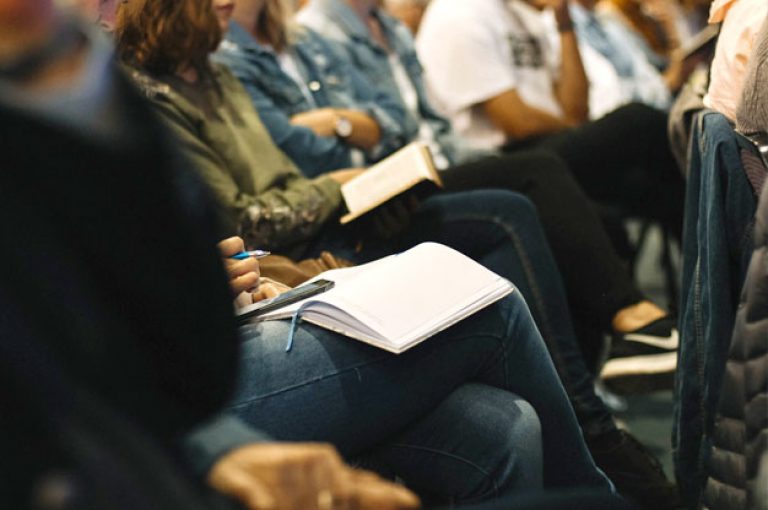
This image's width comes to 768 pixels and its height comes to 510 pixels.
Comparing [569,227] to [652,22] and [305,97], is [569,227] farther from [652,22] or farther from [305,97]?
[652,22]

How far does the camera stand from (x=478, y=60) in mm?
3180

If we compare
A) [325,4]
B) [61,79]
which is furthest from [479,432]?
[325,4]

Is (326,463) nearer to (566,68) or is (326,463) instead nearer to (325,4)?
(325,4)

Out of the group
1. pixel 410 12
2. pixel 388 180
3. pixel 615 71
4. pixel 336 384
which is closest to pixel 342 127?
pixel 388 180

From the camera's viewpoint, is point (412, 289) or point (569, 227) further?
point (569, 227)

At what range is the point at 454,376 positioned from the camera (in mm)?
1484

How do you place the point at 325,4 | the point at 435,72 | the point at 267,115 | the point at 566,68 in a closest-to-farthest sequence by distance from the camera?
the point at 267,115
the point at 325,4
the point at 435,72
the point at 566,68

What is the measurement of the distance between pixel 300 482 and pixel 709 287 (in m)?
1.05

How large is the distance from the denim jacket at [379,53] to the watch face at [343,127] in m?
0.35

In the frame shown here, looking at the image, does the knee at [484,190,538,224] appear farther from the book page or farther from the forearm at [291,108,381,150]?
the book page

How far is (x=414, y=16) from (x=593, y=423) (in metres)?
2.46

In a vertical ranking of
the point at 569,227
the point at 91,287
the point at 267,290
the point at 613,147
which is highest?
the point at 91,287

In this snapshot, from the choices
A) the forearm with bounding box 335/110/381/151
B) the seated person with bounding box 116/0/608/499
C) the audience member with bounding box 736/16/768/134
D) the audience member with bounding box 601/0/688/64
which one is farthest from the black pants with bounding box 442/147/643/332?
the audience member with bounding box 601/0/688/64

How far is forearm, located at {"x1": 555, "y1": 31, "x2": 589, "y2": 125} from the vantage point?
3.50m
